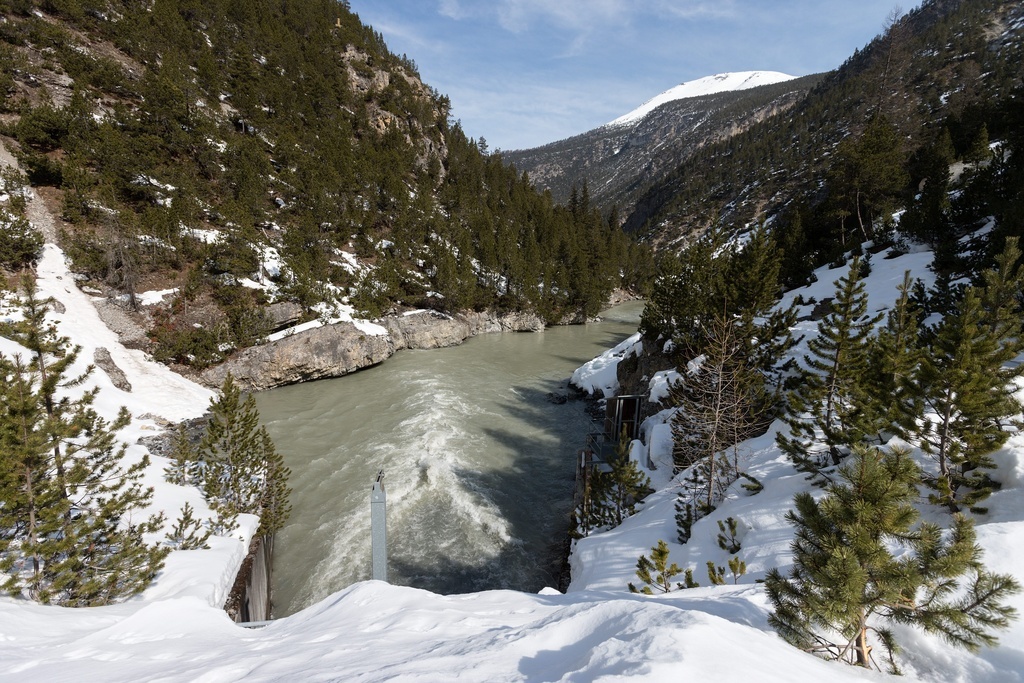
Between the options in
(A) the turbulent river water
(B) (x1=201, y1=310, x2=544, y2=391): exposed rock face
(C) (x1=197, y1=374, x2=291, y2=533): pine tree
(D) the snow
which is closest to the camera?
(C) (x1=197, y1=374, x2=291, y2=533): pine tree

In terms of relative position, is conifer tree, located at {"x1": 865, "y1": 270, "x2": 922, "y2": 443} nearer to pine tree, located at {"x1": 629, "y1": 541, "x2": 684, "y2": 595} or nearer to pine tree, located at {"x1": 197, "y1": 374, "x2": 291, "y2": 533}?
pine tree, located at {"x1": 629, "y1": 541, "x2": 684, "y2": 595}

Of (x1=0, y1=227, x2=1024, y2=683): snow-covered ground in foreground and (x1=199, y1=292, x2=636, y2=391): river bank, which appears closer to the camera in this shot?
(x1=0, y1=227, x2=1024, y2=683): snow-covered ground in foreground

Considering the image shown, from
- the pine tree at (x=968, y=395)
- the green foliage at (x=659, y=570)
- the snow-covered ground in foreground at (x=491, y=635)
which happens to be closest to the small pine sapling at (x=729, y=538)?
the snow-covered ground in foreground at (x=491, y=635)

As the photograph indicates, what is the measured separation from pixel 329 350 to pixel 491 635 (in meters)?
25.8

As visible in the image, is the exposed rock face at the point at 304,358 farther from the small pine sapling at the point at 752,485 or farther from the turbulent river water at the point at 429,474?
the small pine sapling at the point at 752,485

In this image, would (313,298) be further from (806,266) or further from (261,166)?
(806,266)

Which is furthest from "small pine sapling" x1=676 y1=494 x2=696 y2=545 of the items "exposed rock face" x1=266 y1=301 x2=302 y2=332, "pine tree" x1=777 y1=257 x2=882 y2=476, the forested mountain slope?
"exposed rock face" x1=266 y1=301 x2=302 y2=332

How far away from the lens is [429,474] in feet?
49.6

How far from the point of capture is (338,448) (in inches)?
677

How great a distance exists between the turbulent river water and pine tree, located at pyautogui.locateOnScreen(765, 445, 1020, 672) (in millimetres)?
8606

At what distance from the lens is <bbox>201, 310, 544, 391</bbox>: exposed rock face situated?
78.7ft

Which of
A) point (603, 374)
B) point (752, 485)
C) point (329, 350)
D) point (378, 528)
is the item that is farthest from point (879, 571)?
point (329, 350)

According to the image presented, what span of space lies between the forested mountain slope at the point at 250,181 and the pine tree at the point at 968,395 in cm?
2943

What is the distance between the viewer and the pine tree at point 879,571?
10.7 ft
